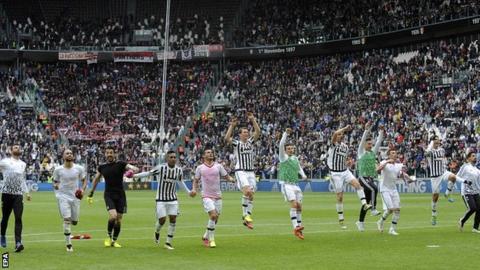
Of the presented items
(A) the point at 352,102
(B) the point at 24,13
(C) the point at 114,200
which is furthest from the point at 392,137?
(B) the point at 24,13

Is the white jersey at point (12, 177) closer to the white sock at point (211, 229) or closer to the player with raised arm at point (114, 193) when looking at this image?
the player with raised arm at point (114, 193)

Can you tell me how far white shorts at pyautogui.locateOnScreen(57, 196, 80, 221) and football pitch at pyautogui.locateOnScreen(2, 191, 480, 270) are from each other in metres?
0.87

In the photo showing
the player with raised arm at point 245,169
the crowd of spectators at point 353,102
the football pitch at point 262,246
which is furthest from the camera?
the crowd of spectators at point 353,102

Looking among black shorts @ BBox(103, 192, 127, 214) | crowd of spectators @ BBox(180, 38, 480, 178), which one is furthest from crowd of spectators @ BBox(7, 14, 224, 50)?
black shorts @ BBox(103, 192, 127, 214)

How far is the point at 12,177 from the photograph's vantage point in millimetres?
20594

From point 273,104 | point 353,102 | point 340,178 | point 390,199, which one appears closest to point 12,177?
point 340,178

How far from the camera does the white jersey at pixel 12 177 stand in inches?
Result: 809

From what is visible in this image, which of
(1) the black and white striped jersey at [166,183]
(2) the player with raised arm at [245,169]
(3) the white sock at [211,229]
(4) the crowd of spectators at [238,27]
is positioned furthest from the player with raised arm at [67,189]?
(4) the crowd of spectators at [238,27]

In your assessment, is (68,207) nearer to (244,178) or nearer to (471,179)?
(244,178)

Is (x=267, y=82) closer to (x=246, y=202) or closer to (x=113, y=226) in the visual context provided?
(x=246, y=202)

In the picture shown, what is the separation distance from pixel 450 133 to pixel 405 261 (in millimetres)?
38960

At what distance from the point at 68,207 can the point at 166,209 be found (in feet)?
8.13

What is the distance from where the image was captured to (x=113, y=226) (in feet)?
69.6

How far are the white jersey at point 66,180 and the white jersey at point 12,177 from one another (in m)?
0.92
